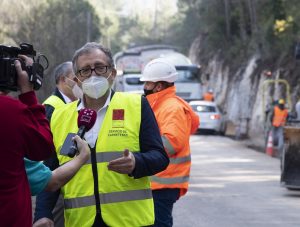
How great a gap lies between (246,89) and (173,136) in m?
45.1

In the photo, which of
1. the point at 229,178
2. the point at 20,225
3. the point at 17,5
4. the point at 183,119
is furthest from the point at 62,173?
the point at 17,5

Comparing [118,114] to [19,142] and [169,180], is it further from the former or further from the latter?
[169,180]

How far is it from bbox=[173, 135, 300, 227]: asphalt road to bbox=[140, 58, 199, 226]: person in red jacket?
17.7 ft

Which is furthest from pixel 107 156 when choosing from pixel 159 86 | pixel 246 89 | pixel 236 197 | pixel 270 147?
pixel 246 89

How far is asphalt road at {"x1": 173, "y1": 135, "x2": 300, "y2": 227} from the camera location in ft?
43.5

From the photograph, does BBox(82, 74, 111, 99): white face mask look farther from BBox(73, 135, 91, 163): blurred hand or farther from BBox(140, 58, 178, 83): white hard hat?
BBox(140, 58, 178, 83): white hard hat

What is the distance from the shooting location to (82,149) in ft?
16.2

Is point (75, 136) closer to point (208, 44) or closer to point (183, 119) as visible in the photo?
point (183, 119)

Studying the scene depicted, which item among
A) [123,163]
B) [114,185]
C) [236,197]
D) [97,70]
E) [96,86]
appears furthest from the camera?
[236,197]

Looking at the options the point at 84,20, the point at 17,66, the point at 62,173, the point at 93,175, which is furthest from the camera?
the point at 84,20

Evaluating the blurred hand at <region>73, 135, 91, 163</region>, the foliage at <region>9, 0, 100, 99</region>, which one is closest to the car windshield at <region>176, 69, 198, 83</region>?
the foliage at <region>9, 0, 100, 99</region>

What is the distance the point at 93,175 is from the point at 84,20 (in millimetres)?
46900

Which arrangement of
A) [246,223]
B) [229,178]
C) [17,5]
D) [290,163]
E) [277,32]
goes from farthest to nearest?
1. [277,32]
2. [17,5]
3. [229,178]
4. [290,163]
5. [246,223]

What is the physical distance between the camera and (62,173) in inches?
193
